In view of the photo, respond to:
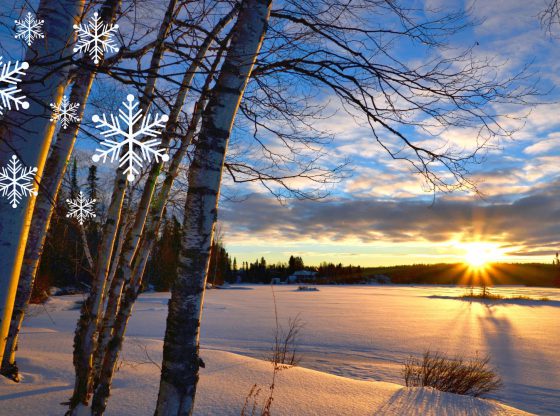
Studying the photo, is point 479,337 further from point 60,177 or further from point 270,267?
point 270,267

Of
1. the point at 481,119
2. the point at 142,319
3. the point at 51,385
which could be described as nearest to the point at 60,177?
the point at 51,385

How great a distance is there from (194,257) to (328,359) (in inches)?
284

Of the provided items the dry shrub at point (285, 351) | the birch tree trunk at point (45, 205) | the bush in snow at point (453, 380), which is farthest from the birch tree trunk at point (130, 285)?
the bush in snow at point (453, 380)

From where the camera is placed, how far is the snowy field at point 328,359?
369 cm

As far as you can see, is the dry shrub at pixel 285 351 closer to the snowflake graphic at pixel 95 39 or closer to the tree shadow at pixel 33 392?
the tree shadow at pixel 33 392

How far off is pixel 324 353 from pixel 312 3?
7857 mm

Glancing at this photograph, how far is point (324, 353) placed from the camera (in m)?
9.13

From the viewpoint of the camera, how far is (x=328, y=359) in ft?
27.9

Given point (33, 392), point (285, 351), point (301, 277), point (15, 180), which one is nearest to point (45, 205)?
point (33, 392)

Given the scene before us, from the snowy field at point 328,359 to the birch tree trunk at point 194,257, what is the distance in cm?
142

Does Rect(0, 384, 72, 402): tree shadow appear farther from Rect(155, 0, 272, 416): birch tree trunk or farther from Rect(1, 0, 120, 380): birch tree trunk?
Rect(155, 0, 272, 416): birch tree trunk

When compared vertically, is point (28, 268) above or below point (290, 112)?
below

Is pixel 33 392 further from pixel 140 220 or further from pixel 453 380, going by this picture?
pixel 453 380

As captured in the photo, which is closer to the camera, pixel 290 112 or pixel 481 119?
pixel 481 119
